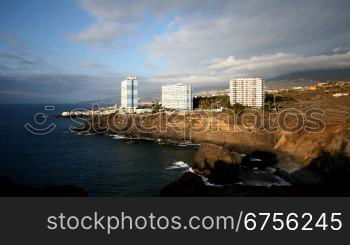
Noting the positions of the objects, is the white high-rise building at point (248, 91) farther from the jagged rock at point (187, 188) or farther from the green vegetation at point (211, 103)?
the jagged rock at point (187, 188)

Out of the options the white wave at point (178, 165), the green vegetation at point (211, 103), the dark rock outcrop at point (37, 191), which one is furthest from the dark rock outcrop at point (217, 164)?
the green vegetation at point (211, 103)

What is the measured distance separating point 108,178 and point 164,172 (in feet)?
21.1

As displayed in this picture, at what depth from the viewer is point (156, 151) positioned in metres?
52.6

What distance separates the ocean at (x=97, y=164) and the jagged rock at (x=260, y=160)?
713 centimetres

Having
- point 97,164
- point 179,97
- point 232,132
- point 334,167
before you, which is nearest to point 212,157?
point 334,167

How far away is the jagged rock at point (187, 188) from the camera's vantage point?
25.1 metres

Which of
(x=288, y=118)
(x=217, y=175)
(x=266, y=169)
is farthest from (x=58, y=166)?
(x=288, y=118)

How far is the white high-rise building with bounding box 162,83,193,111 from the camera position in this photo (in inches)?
4354

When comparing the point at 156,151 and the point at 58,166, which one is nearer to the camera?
the point at 58,166

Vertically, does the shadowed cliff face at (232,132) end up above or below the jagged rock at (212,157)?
above

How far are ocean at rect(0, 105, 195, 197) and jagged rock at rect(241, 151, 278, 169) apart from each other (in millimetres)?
Result: 7131

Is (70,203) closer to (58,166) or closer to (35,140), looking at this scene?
(58,166)

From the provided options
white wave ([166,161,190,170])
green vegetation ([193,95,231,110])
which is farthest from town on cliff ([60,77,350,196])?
white wave ([166,161,190,170])

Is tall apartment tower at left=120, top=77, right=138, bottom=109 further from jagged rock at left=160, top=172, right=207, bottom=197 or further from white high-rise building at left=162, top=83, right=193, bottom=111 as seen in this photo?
jagged rock at left=160, top=172, right=207, bottom=197
